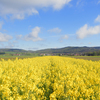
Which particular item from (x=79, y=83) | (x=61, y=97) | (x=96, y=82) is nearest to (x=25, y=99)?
(x=61, y=97)

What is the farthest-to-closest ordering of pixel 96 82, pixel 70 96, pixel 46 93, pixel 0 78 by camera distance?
1. pixel 46 93
2. pixel 96 82
3. pixel 0 78
4. pixel 70 96

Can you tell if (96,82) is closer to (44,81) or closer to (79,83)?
(79,83)

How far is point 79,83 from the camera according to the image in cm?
368

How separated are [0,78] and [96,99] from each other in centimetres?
438

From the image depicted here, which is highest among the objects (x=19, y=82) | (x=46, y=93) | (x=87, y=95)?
(x=19, y=82)

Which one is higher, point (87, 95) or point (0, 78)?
point (0, 78)

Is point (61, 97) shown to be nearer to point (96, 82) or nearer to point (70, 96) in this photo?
point (70, 96)

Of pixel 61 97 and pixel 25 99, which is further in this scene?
pixel 61 97

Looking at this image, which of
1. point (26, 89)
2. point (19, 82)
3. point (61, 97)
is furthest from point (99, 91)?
point (19, 82)

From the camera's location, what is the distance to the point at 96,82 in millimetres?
4008

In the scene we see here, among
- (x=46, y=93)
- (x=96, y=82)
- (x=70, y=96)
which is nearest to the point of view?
(x=70, y=96)

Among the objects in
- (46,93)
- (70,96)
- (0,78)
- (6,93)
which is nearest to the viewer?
(6,93)

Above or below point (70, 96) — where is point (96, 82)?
above

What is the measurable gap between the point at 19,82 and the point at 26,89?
43 cm
